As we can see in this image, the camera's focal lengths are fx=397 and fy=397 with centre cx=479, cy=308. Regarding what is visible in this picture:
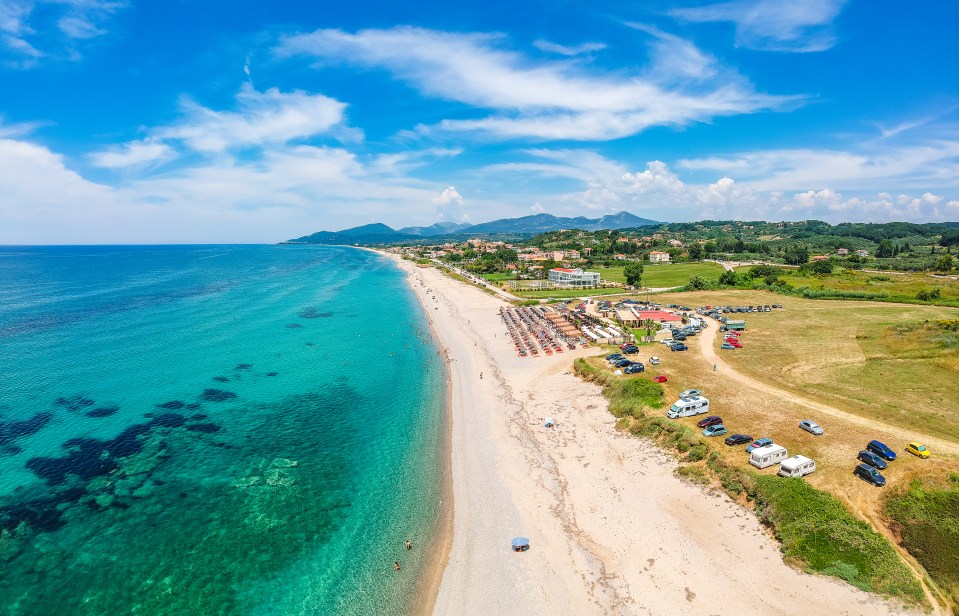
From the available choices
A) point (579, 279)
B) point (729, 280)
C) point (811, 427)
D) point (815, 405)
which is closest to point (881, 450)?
point (811, 427)

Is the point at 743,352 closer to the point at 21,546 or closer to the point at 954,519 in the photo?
the point at 954,519

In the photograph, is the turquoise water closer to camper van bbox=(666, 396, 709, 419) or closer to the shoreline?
the shoreline

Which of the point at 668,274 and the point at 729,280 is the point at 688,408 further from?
the point at 668,274

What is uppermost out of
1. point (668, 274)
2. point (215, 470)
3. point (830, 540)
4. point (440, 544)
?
point (668, 274)

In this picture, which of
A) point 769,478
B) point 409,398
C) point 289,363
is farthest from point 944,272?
point 289,363

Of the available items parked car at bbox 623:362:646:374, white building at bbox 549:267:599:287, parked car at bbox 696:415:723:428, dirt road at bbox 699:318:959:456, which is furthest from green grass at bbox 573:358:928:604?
white building at bbox 549:267:599:287

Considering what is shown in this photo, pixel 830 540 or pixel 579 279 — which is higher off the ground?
pixel 579 279

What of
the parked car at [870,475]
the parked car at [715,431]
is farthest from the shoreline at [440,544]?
the parked car at [870,475]
